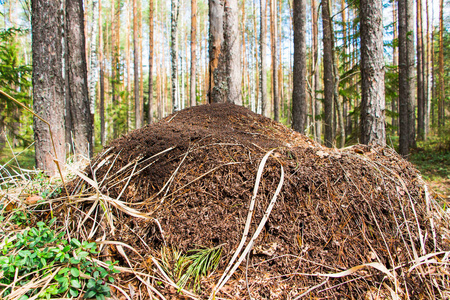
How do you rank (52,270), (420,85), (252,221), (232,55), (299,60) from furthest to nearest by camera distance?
(420,85)
(299,60)
(232,55)
(252,221)
(52,270)

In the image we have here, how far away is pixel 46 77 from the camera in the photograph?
3654 millimetres

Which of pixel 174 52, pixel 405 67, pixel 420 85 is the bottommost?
pixel 405 67

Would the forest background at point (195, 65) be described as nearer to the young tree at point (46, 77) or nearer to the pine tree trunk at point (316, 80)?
the pine tree trunk at point (316, 80)

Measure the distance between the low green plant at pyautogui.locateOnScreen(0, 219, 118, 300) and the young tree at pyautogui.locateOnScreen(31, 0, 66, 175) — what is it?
2.50 meters

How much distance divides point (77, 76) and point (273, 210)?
215 inches

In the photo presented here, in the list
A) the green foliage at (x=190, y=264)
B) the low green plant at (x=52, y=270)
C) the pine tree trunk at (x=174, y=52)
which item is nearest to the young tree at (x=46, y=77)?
the low green plant at (x=52, y=270)

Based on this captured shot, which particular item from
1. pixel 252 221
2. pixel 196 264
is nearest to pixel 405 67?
pixel 252 221

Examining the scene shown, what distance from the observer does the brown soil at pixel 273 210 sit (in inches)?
59.3

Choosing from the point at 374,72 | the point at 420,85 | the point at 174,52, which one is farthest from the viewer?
the point at 420,85

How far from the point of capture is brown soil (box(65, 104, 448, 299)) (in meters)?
1.51

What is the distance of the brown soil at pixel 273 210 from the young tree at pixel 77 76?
3784mm

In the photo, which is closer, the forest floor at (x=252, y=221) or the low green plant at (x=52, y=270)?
the low green plant at (x=52, y=270)

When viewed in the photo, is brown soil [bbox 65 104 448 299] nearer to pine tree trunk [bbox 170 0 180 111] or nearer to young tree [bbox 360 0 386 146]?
young tree [bbox 360 0 386 146]

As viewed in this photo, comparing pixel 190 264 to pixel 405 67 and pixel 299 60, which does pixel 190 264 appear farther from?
pixel 405 67
